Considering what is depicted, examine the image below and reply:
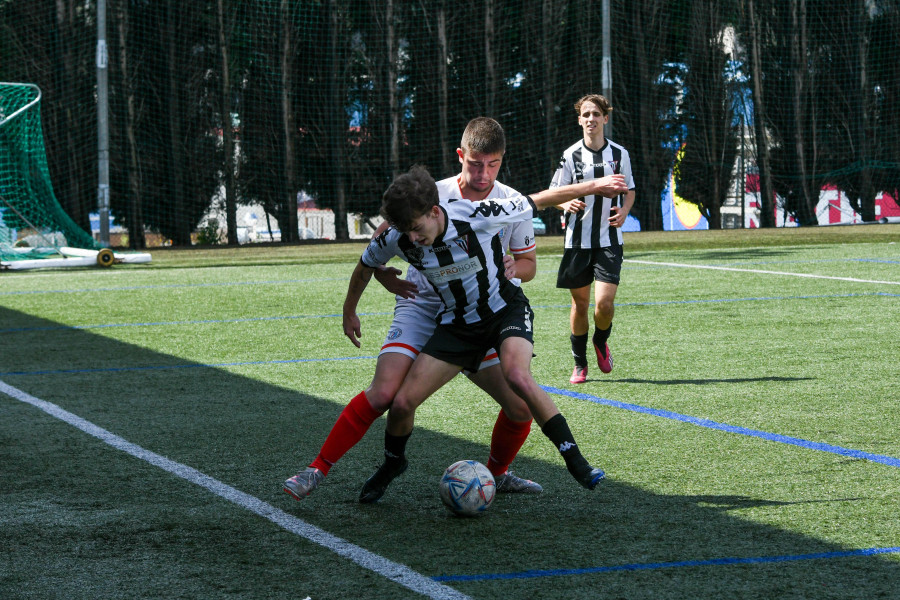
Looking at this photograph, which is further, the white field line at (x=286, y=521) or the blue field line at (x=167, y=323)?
the blue field line at (x=167, y=323)

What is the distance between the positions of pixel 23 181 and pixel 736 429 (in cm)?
1680

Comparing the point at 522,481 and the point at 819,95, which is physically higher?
the point at 819,95

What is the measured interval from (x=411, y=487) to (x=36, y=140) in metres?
17.5

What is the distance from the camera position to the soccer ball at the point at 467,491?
4.42m

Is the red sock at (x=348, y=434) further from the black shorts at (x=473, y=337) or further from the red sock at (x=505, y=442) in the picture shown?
the red sock at (x=505, y=442)

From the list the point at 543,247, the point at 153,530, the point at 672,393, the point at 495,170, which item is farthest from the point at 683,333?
the point at 543,247

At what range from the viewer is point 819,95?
33562mm

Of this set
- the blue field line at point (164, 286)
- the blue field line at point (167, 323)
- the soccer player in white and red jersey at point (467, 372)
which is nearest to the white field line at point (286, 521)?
the soccer player in white and red jersey at point (467, 372)

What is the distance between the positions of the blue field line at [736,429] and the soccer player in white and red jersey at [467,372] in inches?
60.7

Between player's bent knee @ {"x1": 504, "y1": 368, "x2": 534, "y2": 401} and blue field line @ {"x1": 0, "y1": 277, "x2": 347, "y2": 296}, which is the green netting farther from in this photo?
player's bent knee @ {"x1": 504, "y1": 368, "x2": 534, "y2": 401}

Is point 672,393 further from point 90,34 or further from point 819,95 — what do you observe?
point 819,95

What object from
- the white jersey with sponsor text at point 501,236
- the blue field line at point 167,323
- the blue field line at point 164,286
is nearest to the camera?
the white jersey with sponsor text at point 501,236

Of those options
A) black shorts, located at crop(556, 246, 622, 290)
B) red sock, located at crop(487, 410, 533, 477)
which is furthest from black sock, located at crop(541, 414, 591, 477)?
black shorts, located at crop(556, 246, 622, 290)

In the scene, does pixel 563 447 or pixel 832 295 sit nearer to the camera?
pixel 563 447
